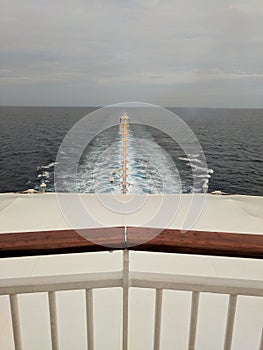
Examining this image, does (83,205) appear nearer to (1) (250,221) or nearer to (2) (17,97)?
(1) (250,221)

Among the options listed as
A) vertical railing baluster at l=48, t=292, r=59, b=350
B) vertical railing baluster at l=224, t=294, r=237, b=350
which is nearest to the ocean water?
vertical railing baluster at l=224, t=294, r=237, b=350

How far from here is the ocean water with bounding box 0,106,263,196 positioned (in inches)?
345

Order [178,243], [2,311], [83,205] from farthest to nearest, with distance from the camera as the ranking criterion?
[83,205]
[2,311]
[178,243]

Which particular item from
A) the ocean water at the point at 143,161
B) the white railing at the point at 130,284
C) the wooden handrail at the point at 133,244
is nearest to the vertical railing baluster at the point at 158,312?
the white railing at the point at 130,284

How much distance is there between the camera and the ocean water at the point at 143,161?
8758 millimetres

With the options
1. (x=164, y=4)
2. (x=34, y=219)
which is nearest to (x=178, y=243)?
(x=34, y=219)

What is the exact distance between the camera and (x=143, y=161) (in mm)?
9609

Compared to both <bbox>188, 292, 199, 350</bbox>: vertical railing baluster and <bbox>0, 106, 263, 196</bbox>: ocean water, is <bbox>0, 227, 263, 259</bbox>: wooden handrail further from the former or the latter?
<bbox>0, 106, 263, 196</bbox>: ocean water

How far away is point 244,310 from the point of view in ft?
4.89

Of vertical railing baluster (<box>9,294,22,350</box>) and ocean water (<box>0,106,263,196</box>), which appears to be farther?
ocean water (<box>0,106,263,196</box>)

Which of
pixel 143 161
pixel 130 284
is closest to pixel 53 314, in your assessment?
pixel 130 284

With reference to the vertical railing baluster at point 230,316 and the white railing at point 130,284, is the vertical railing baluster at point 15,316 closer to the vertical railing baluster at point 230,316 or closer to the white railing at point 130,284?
the white railing at point 130,284

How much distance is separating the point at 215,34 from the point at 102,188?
5.93 m

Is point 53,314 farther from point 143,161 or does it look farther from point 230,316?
point 143,161
